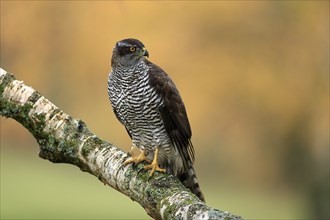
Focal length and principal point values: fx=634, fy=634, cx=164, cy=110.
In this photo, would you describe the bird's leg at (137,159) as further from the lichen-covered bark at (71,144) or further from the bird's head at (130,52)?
the bird's head at (130,52)

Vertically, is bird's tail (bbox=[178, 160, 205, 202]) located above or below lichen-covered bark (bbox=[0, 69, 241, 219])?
below

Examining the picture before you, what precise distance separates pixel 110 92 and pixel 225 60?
1257cm

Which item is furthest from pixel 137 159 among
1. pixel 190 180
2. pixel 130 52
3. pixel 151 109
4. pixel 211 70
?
pixel 211 70

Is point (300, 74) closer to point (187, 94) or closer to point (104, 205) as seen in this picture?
point (187, 94)

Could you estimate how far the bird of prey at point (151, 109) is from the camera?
485 cm

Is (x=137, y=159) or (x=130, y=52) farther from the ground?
(x=130, y=52)

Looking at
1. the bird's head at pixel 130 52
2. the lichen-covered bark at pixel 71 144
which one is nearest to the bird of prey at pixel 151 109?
the bird's head at pixel 130 52

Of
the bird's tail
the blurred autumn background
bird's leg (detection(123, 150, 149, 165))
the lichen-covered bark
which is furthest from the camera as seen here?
the blurred autumn background

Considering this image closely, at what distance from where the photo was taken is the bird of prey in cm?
485

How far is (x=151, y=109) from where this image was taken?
4871mm

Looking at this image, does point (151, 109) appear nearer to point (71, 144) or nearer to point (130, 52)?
point (130, 52)

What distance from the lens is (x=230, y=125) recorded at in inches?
726

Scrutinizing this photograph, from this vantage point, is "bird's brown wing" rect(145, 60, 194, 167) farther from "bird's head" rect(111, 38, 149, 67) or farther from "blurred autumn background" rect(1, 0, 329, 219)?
"blurred autumn background" rect(1, 0, 329, 219)

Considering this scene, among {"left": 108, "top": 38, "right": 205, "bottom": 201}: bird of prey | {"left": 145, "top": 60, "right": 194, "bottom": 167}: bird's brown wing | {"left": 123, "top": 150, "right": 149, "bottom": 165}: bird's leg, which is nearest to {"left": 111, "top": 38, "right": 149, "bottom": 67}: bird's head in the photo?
{"left": 108, "top": 38, "right": 205, "bottom": 201}: bird of prey
